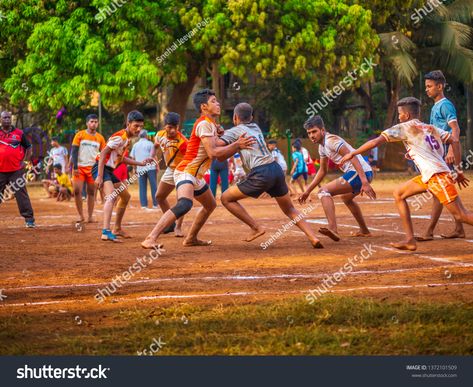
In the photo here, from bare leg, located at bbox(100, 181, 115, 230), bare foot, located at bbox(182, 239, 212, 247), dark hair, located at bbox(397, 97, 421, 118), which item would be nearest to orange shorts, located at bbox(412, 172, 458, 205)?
dark hair, located at bbox(397, 97, 421, 118)

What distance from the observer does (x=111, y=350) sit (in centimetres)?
661

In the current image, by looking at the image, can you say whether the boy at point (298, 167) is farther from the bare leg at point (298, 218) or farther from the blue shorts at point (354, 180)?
the bare leg at point (298, 218)

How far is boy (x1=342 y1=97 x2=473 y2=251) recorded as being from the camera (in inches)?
452

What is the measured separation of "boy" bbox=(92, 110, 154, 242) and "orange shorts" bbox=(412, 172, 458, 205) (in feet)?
14.6

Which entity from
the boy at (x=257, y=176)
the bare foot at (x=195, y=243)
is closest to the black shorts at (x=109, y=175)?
the bare foot at (x=195, y=243)

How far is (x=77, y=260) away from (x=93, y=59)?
760 inches

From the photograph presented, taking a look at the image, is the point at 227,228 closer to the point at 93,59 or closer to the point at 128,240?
the point at 128,240

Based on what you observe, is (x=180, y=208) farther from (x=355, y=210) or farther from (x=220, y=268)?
(x=355, y=210)

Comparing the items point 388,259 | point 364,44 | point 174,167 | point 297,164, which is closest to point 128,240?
point 174,167

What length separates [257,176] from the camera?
12.6m

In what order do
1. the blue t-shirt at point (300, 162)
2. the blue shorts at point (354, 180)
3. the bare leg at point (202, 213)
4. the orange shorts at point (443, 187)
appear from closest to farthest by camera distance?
1. the orange shorts at point (443, 187)
2. the bare leg at point (202, 213)
3. the blue shorts at point (354, 180)
4. the blue t-shirt at point (300, 162)

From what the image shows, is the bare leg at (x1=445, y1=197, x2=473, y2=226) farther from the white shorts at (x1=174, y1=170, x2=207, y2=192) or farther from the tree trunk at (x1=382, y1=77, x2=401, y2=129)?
the tree trunk at (x1=382, y1=77, x2=401, y2=129)

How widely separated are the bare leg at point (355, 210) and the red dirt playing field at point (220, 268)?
0.23 meters

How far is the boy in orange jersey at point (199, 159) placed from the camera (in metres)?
12.1
